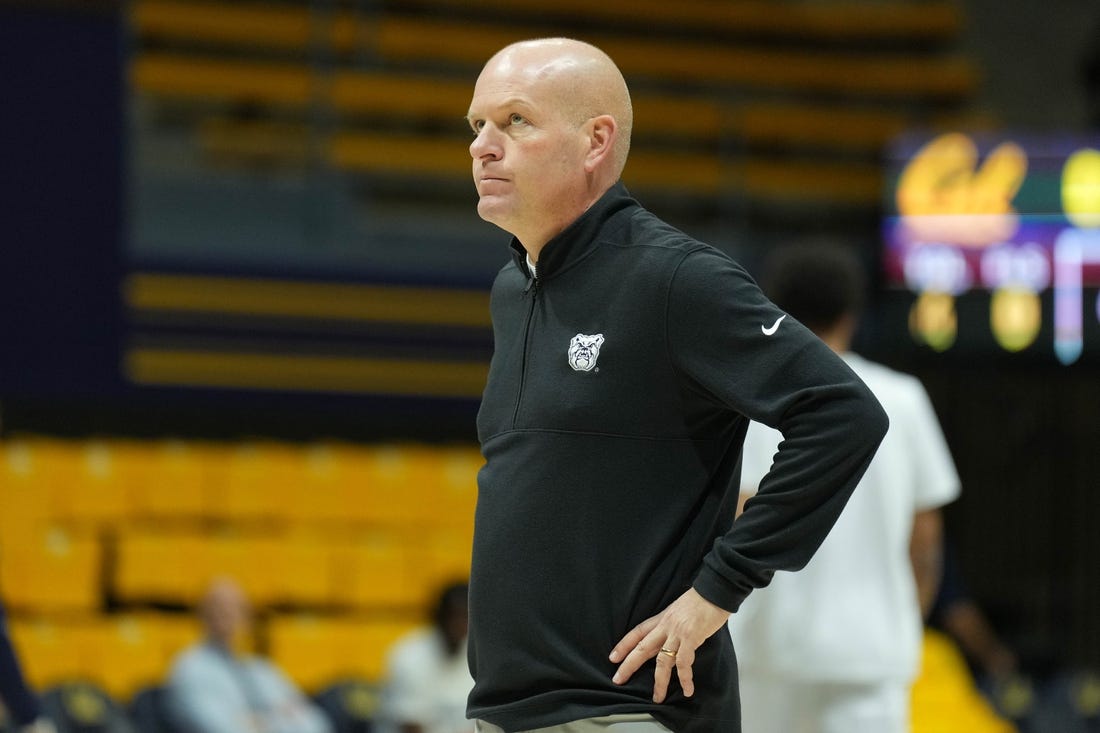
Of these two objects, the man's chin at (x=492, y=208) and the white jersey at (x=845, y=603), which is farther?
the white jersey at (x=845, y=603)

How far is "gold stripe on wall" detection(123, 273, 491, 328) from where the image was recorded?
33.0 feet


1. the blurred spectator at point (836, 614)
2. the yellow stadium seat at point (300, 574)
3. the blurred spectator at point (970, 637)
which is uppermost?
the blurred spectator at point (836, 614)

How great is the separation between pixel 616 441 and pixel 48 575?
7370 mm

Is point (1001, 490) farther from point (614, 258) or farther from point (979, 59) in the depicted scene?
point (614, 258)

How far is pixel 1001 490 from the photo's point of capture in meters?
12.0

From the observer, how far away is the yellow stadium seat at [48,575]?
29.7 feet

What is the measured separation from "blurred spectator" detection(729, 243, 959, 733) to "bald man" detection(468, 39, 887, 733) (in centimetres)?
127

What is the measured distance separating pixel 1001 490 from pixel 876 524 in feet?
28.5

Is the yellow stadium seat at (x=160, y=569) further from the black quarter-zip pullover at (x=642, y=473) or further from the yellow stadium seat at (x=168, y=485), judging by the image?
the black quarter-zip pullover at (x=642, y=473)

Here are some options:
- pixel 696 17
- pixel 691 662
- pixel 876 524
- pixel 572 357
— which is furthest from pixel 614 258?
pixel 696 17

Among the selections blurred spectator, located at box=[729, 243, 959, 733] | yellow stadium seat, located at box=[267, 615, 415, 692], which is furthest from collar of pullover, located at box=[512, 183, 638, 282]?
yellow stadium seat, located at box=[267, 615, 415, 692]

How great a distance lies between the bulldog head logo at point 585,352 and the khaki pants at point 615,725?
0.46m

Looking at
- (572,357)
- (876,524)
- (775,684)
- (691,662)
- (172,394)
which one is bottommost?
(172,394)

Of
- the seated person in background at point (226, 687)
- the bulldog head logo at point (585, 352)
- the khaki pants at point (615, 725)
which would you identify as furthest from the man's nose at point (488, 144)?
the seated person in background at point (226, 687)
